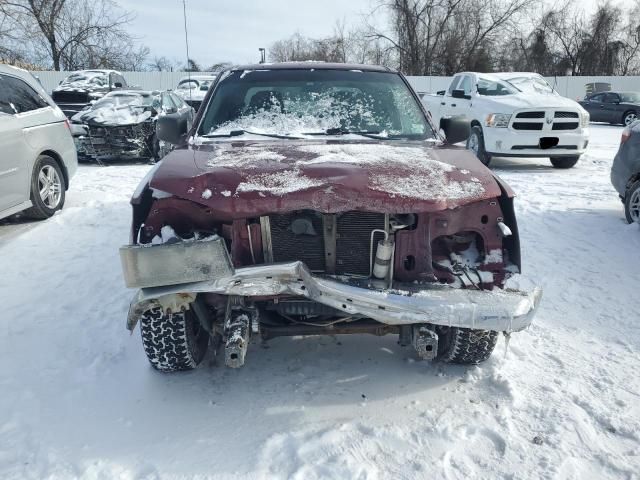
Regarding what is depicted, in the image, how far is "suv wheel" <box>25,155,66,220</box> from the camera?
6.20 metres

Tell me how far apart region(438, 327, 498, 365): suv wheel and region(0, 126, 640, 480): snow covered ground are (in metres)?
0.10

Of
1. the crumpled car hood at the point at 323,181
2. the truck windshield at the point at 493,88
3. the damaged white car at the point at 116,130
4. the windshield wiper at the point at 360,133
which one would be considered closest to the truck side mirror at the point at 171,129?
the crumpled car hood at the point at 323,181

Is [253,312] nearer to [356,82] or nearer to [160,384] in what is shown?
[160,384]

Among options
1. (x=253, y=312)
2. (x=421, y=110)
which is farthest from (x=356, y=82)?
(x=253, y=312)

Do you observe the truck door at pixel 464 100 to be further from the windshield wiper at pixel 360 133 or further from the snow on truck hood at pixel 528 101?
the windshield wiper at pixel 360 133

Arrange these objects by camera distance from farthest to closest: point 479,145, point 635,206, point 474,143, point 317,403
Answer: point 474,143, point 479,145, point 635,206, point 317,403

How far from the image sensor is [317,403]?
2.85 meters

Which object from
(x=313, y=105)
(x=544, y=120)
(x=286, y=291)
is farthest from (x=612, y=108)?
(x=286, y=291)

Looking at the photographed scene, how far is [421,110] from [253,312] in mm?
2296

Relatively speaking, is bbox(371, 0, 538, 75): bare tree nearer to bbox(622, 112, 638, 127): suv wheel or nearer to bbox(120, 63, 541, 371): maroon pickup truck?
bbox(622, 112, 638, 127): suv wheel

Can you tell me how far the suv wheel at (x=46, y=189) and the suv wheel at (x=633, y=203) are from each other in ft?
22.8

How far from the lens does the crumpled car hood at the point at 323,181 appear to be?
8.23 feet

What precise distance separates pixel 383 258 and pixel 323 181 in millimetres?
502

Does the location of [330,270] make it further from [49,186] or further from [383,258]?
[49,186]
